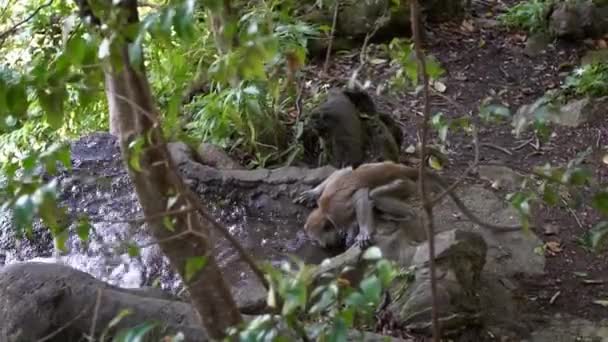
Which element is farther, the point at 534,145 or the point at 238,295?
the point at 534,145

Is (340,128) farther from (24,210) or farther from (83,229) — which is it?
(24,210)

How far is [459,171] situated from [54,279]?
315 cm

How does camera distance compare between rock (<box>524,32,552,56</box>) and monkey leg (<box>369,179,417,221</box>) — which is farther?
rock (<box>524,32,552,56</box>)

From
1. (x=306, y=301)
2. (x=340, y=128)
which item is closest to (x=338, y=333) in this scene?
(x=306, y=301)

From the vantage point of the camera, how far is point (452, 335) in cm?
377

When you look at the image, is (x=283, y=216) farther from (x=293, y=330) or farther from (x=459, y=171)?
(x=293, y=330)

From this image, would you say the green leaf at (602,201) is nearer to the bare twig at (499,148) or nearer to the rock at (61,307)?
the rock at (61,307)

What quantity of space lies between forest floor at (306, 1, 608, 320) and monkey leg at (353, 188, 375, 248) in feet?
1.54

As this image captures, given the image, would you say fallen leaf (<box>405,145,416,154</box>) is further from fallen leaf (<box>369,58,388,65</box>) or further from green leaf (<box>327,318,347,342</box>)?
green leaf (<box>327,318,347,342</box>)

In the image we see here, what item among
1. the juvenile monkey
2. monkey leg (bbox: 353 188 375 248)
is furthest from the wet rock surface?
monkey leg (bbox: 353 188 375 248)

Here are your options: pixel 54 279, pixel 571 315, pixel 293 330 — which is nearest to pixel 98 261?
pixel 54 279

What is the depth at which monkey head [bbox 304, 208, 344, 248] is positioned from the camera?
14.5 feet

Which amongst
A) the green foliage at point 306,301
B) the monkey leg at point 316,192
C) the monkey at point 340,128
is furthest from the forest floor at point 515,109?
the green foliage at point 306,301

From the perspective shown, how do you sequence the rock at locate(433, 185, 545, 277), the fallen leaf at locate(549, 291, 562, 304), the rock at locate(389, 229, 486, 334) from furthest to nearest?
1. the rock at locate(433, 185, 545, 277)
2. the fallen leaf at locate(549, 291, 562, 304)
3. the rock at locate(389, 229, 486, 334)
